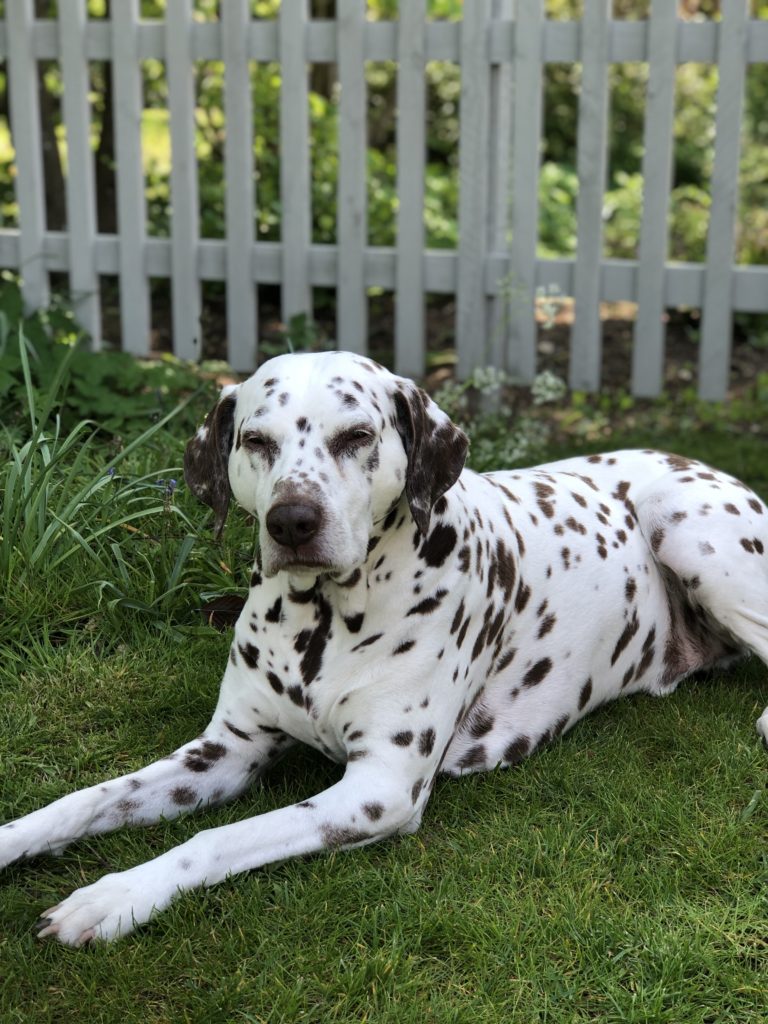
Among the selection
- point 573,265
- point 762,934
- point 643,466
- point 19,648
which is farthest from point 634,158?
point 762,934

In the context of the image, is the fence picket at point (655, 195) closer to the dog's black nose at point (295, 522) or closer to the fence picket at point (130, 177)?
the fence picket at point (130, 177)

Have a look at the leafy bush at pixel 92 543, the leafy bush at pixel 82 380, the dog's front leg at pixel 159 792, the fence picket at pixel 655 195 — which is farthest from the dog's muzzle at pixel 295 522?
the fence picket at pixel 655 195

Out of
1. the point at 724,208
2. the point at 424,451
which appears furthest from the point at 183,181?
the point at 424,451

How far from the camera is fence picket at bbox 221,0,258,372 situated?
7.73 metres

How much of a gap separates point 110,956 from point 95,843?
0.51 metres

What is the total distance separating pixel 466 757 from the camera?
13.1 feet

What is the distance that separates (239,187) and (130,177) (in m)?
0.69

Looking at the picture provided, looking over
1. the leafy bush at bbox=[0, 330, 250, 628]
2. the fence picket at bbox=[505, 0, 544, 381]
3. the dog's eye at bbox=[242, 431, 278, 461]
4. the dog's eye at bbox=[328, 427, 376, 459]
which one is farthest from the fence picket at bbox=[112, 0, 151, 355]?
the dog's eye at bbox=[328, 427, 376, 459]

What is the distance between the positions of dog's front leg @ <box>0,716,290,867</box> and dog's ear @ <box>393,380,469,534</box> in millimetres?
822

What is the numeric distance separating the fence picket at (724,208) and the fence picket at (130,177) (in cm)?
333

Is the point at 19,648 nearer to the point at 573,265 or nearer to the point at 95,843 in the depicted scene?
the point at 95,843

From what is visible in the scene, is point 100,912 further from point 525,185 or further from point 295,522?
point 525,185

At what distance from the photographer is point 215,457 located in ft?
12.3

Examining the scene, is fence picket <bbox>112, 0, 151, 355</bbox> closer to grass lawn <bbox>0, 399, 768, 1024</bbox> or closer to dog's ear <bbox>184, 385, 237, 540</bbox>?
grass lawn <bbox>0, 399, 768, 1024</bbox>
